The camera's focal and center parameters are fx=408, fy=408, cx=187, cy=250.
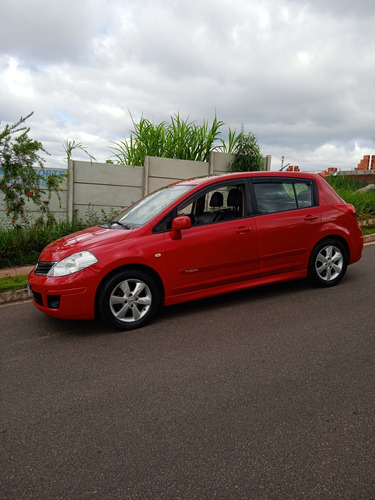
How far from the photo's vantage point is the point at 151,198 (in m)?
5.65

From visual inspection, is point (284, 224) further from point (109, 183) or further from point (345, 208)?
point (109, 183)

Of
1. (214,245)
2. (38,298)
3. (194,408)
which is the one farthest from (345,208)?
(38,298)

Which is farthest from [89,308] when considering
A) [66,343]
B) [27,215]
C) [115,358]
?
[27,215]

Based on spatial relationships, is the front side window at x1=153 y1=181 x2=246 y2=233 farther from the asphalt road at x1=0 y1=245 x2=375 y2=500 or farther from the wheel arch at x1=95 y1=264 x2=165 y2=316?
the asphalt road at x1=0 y1=245 x2=375 y2=500

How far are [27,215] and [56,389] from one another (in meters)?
6.15

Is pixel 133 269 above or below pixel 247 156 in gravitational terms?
below

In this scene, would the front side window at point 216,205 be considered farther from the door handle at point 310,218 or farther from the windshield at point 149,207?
the door handle at point 310,218

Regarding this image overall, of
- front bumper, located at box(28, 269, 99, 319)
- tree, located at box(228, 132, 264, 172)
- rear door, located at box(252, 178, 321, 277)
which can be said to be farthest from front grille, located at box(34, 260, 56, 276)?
tree, located at box(228, 132, 264, 172)

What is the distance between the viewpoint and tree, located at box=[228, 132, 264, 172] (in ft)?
37.6

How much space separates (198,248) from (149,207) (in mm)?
977

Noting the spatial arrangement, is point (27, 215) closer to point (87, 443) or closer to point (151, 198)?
point (151, 198)

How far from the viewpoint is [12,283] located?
20.1 ft

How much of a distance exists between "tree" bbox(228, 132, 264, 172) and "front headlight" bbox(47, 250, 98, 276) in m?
7.79

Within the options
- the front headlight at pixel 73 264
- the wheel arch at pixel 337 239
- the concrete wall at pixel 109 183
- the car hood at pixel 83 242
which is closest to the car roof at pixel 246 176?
the wheel arch at pixel 337 239
